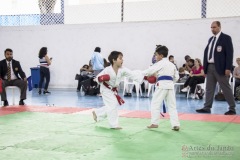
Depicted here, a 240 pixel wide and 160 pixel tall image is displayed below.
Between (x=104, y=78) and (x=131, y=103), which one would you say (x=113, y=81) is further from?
(x=131, y=103)

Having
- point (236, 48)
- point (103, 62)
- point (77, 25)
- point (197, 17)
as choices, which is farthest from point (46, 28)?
point (236, 48)

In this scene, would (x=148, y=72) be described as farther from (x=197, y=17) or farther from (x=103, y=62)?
(x=197, y=17)

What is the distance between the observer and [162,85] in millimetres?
5371

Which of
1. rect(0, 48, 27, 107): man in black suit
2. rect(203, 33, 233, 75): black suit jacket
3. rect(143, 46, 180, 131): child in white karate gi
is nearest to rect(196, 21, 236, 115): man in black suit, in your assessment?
rect(203, 33, 233, 75): black suit jacket

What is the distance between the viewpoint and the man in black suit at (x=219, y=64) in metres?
7.16

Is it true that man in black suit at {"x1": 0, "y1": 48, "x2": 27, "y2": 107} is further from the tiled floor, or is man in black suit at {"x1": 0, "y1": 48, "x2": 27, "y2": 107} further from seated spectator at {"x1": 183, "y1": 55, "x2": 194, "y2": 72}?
seated spectator at {"x1": 183, "y1": 55, "x2": 194, "y2": 72}

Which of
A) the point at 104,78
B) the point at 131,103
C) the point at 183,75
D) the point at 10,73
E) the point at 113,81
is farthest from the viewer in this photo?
the point at 183,75

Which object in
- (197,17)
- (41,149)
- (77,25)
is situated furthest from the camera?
(77,25)

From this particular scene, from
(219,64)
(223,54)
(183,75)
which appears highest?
(223,54)

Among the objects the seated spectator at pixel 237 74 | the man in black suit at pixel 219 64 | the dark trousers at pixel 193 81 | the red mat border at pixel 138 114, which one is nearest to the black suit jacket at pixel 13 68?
the red mat border at pixel 138 114

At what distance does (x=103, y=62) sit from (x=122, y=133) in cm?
689

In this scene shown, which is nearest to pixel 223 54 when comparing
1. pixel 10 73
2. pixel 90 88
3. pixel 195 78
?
pixel 195 78

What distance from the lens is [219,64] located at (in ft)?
23.6

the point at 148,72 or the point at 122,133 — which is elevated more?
the point at 148,72
